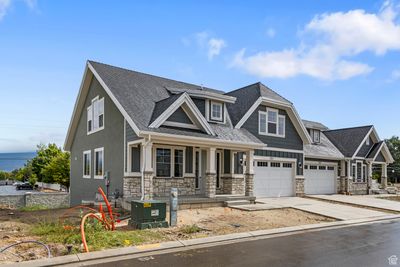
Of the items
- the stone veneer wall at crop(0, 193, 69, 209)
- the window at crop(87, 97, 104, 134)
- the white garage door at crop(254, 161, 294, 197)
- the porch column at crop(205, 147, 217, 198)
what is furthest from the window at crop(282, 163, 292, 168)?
the stone veneer wall at crop(0, 193, 69, 209)

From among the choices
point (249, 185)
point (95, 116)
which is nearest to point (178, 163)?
point (249, 185)

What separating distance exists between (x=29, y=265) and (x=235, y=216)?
27.3 feet

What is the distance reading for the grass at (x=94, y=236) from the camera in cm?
864

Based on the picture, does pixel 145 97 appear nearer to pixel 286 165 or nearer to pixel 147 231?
pixel 147 231

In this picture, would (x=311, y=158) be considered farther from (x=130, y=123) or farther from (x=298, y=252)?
(x=298, y=252)

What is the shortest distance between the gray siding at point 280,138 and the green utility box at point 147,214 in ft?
33.8

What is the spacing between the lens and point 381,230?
12328mm

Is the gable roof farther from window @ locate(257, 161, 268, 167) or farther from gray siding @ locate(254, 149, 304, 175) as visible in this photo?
window @ locate(257, 161, 268, 167)

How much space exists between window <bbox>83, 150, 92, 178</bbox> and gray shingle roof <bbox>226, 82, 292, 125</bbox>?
28.1ft

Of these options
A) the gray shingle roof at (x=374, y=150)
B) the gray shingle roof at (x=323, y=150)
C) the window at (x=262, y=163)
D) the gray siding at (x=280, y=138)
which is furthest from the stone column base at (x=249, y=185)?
the gray shingle roof at (x=374, y=150)

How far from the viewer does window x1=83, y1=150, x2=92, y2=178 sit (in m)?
20.3

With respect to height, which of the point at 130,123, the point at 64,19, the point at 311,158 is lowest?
the point at 311,158

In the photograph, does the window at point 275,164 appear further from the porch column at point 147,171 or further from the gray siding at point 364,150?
the gray siding at point 364,150

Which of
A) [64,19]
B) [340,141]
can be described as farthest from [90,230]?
[340,141]
